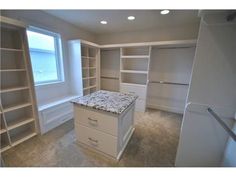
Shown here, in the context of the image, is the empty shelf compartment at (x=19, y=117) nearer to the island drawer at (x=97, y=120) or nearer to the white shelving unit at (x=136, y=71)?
the island drawer at (x=97, y=120)

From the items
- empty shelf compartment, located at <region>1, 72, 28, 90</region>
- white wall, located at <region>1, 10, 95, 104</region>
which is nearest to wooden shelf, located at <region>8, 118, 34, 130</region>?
white wall, located at <region>1, 10, 95, 104</region>

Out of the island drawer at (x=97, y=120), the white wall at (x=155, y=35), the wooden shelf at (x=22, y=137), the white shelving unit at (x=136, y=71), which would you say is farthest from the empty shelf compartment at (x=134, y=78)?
the wooden shelf at (x=22, y=137)

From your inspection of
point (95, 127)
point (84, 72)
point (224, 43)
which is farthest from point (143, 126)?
point (84, 72)

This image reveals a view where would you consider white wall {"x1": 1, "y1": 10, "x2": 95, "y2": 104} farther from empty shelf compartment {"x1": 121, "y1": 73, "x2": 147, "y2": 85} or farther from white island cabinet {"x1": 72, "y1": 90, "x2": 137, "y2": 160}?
empty shelf compartment {"x1": 121, "y1": 73, "x2": 147, "y2": 85}

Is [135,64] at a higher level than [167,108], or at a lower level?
higher

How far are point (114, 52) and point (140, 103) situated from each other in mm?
1916

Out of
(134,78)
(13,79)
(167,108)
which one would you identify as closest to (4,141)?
(13,79)

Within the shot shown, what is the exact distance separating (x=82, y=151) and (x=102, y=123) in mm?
659

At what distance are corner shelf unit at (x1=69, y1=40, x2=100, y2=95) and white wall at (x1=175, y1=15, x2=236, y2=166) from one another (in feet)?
8.28

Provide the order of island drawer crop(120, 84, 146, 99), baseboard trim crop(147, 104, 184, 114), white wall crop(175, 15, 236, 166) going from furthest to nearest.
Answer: baseboard trim crop(147, 104, 184, 114), island drawer crop(120, 84, 146, 99), white wall crop(175, 15, 236, 166)

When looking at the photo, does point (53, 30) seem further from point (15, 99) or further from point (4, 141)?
point (4, 141)

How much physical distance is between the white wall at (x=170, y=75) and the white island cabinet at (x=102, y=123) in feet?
7.07

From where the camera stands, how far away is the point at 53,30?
2531mm

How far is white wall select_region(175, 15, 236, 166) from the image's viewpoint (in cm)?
108
